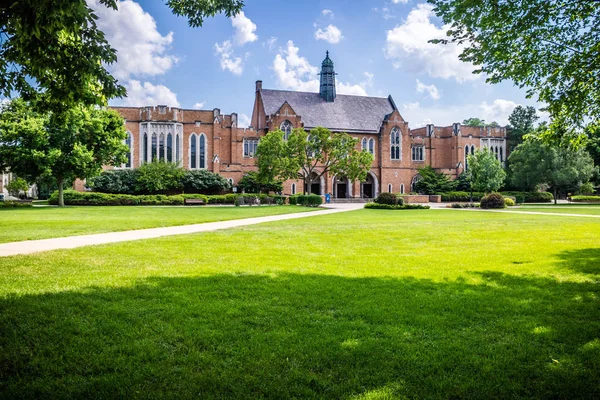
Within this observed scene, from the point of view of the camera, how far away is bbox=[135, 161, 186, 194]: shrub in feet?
154

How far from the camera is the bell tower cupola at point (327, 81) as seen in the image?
62.8 metres

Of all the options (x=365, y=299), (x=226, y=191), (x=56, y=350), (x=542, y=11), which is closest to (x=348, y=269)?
(x=365, y=299)

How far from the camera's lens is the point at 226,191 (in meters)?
53.3

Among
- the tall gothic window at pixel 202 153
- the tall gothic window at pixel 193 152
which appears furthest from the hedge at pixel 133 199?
the tall gothic window at pixel 193 152

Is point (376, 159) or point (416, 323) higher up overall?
point (376, 159)

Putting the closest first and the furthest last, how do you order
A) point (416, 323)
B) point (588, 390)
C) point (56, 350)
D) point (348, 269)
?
1. point (588, 390)
2. point (56, 350)
3. point (416, 323)
4. point (348, 269)

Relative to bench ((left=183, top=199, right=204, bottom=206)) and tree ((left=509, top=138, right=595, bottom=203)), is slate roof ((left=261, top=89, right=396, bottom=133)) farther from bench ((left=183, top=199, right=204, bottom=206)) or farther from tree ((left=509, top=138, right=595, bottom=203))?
bench ((left=183, top=199, right=204, bottom=206))

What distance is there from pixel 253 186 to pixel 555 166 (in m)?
36.0

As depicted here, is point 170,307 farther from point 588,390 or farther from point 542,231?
point 542,231

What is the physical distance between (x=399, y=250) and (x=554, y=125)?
4778mm

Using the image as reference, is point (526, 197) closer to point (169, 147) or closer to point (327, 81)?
point (327, 81)

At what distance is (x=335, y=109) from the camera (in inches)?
2477

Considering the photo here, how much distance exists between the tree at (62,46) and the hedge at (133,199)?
3255 centimetres

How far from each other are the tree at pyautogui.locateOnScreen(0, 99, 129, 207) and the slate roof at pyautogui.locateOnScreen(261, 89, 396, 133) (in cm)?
2475
